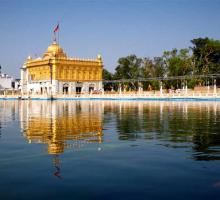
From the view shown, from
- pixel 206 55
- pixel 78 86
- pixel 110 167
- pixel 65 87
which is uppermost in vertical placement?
pixel 206 55

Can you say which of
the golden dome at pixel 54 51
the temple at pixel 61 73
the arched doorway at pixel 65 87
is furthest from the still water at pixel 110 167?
the golden dome at pixel 54 51

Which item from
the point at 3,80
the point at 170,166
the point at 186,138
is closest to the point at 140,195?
the point at 170,166

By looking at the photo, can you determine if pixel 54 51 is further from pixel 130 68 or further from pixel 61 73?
pixel 130 68

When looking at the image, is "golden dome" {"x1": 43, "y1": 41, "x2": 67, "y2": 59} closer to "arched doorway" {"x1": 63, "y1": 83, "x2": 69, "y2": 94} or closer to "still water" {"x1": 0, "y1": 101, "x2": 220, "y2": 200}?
"arched doorway" {"x1": 63, "y1": 83, "x2": 69, "y2": 94}

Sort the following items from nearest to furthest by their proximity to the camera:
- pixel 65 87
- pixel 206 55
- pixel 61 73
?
pixel 206 55 < pixel 61 73 < pixel 65 87

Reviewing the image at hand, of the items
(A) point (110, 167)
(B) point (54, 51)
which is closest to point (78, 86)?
(B) point (54, 51)

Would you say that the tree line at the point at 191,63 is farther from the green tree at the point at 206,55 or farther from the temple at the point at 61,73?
the temple at the point at 61,73

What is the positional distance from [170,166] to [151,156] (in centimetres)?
126

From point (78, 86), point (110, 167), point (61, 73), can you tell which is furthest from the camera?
point (78, 86)

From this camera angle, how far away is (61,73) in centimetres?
9081

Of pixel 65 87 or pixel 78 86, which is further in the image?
pixel 78 86

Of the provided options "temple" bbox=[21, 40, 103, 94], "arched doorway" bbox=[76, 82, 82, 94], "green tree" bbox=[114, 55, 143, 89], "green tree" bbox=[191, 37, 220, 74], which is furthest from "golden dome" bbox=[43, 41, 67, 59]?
"green tree" bbox=[191, 37, 220, 74]

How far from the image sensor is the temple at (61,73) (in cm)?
9069

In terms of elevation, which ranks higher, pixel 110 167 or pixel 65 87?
pixel 65 87
